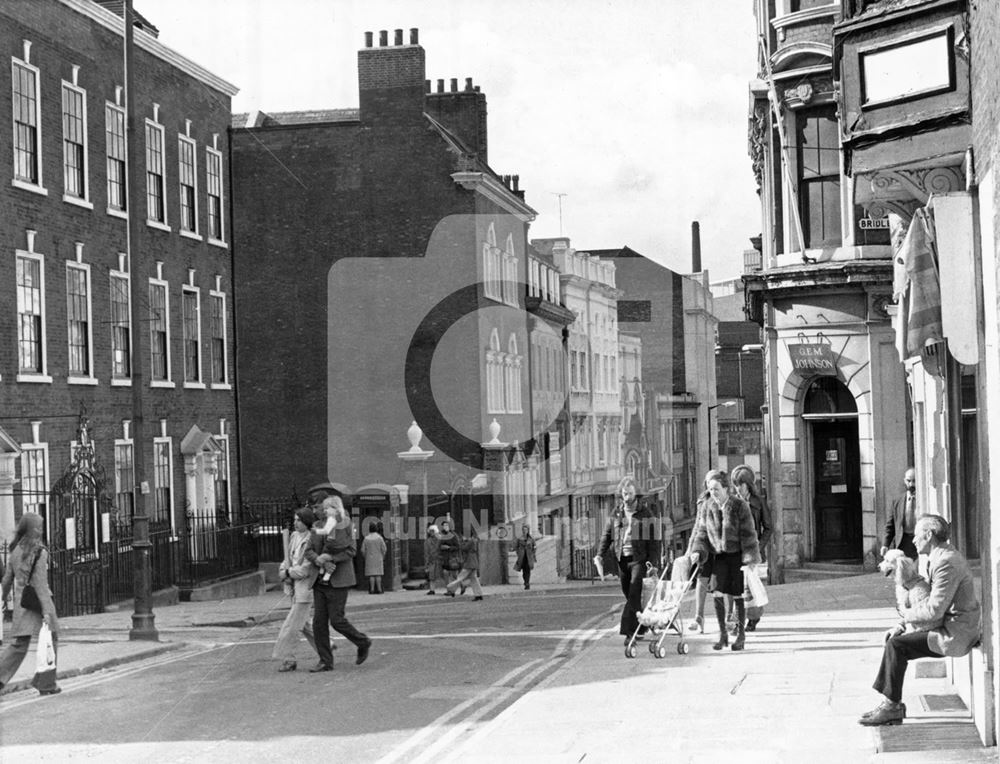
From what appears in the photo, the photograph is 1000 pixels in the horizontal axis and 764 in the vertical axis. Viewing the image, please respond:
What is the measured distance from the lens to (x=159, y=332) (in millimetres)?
32812

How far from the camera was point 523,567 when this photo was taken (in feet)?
123

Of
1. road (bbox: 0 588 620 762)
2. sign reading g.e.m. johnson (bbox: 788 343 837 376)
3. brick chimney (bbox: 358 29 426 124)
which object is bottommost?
road (bbox: 0 588 620 762)

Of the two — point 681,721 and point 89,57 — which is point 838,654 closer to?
point 681,721

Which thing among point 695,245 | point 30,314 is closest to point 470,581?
point 30,314

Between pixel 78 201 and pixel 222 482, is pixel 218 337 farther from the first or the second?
pixel 78 201

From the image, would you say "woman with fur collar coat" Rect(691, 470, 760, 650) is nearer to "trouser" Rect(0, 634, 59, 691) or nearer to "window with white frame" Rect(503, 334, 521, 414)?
"trouser" Rect(0, 634, 59, 691)

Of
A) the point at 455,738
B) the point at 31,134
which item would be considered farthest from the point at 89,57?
the point at 455,738

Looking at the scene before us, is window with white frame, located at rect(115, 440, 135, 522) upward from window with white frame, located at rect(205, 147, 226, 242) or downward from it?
downward

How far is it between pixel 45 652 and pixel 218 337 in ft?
76.1

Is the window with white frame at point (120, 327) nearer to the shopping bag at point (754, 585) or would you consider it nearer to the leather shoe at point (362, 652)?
the leather shoe at point (362, 652)

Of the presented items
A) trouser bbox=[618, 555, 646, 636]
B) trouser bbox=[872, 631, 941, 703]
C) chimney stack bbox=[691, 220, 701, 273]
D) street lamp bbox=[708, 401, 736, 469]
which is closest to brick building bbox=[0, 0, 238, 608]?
trouser bbox=[618, 555, 646, 636]

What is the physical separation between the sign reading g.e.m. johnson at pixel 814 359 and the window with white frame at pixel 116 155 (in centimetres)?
1426

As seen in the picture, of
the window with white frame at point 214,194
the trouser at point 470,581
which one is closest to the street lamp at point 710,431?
the window with white frame at point 214,194

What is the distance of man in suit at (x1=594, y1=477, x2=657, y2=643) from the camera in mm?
15180
